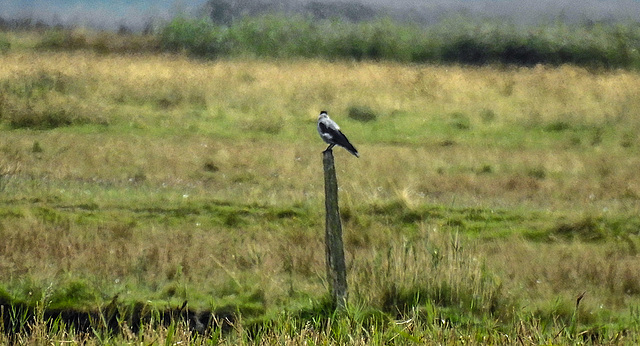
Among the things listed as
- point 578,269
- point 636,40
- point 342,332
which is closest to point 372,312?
point 342,332

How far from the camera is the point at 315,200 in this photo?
14.2 m

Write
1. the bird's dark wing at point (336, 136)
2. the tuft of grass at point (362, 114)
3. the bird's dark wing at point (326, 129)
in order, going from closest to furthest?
the bird's dark wing at point (336, 136) < the bird's dark wing at point (326, 129) < the tuft of grass at point (362, 114)

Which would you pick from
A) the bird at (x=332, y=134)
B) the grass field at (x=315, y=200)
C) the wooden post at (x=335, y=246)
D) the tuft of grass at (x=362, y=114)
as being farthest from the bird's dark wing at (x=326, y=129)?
the tuft of grass at (x=362, y=114)

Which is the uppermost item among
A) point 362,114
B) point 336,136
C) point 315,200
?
point 336,136

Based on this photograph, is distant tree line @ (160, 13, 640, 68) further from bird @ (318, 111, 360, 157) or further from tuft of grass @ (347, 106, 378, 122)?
bird @ (318, 111, 360, 157)

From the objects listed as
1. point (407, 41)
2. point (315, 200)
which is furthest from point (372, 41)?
point (315, 200)

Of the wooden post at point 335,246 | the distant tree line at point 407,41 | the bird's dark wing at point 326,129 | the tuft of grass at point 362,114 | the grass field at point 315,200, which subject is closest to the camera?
the wooden post at point 335,246

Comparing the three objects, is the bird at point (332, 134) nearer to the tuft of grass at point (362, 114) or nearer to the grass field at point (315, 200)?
the grass field at point (315, 200)

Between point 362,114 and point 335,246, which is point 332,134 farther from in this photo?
point 362,114

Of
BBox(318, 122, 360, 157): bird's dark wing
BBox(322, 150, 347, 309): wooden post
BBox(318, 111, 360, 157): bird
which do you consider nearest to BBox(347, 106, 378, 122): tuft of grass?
BBox(318, 111, 360, 157): bird

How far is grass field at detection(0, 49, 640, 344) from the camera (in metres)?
9.12

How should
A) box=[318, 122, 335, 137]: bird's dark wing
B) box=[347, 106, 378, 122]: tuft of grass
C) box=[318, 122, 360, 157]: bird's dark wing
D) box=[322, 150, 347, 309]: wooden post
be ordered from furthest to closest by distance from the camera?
box=[347, 106, 378, 122]: tuft of grass
box=[318, 122, 335, 137]: bird's dark wing
box=[318, 122, 360, 157]: bird's dark wing
box=[322, 150, 347, 309]: wooden post

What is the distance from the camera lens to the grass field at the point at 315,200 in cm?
912

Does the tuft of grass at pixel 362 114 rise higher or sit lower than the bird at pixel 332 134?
lower
